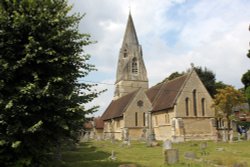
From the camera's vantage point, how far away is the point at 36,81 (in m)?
11.4

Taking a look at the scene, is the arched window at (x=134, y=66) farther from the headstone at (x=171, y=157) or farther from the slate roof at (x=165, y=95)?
the headstone at (x=171, y=157)

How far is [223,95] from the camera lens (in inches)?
1400

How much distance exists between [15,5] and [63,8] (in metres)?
2.00

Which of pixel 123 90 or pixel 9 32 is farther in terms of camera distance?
pixel 123 90

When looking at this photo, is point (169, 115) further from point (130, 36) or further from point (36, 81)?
point (130, 36)

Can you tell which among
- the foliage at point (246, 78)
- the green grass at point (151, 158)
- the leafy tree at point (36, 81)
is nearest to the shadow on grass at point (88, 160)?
the green grass at point (151, 158)

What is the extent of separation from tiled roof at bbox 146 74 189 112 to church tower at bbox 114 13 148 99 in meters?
17.3

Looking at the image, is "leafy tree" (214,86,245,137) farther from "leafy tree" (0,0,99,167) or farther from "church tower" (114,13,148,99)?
"church tower" (114,13,148,99)

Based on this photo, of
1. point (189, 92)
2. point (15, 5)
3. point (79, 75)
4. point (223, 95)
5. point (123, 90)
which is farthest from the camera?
point (123, 90)

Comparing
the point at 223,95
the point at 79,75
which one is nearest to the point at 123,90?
the point at 223,95

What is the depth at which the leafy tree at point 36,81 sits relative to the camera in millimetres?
10930

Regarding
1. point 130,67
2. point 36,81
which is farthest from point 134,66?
point 36,81

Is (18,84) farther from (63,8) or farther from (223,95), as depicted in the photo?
(223,95)

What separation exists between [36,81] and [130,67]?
5613 cm
